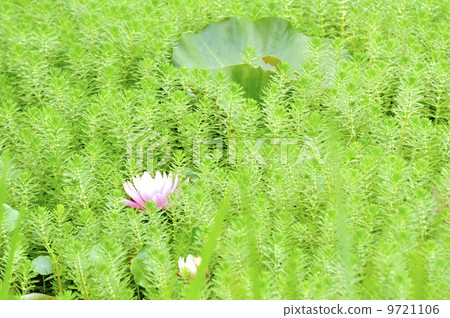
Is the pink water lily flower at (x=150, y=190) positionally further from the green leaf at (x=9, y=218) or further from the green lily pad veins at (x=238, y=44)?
the green lily pad veins at (x=238, y=44)

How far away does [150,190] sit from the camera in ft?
4.89

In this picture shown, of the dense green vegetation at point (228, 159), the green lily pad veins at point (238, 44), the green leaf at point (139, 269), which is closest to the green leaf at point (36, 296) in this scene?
the dense green vegetation at point (228, 159)

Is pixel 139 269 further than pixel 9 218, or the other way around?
pixel 9 218

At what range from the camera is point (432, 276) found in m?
1.17

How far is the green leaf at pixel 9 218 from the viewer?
143 cm

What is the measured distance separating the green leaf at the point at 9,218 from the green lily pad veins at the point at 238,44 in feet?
2.28

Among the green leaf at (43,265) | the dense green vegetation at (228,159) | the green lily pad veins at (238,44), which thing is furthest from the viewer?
the green lily pad veins at (238,44)

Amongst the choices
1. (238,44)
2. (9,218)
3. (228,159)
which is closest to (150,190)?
(228,159)

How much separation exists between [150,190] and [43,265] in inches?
11.5

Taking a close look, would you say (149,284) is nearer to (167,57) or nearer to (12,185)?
(12,185)

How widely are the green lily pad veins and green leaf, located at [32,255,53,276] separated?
75 centimetres

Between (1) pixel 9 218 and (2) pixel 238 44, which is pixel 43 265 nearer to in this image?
(1) pixel 9 218

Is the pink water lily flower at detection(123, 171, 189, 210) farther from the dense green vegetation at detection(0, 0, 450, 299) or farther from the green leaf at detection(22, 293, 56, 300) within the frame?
the green leaf at detection(22, 293, 56, 300)
